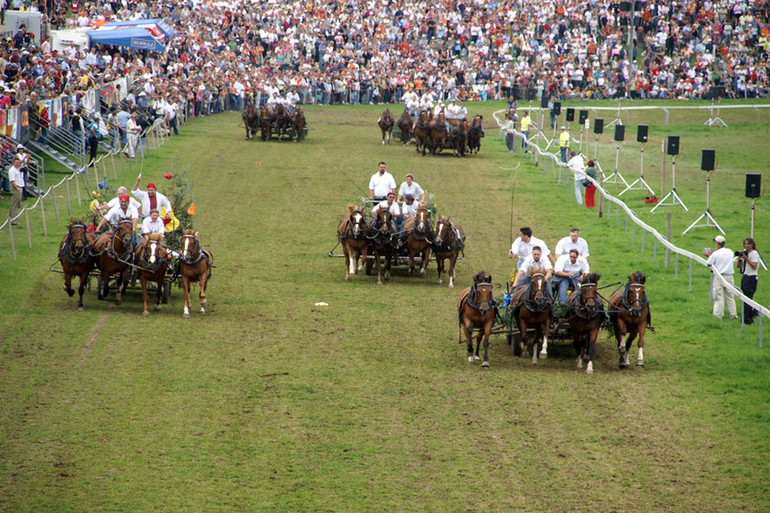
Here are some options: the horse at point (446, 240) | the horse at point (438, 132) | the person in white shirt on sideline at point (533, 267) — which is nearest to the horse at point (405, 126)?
the horse at point (438, 132)

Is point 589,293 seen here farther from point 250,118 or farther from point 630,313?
point 250,118

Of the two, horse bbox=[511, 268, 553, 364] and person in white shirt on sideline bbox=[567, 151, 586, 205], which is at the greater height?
Answer: person in white shirt on sideline bbox=[567, 151, 586, 205]

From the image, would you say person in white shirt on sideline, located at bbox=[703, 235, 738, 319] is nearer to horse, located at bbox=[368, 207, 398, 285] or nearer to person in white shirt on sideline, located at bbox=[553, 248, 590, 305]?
person in white shirt on sideline, located at bbox=[553, 248, 590, 305]

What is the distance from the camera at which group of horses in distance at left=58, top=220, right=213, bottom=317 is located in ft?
53.4

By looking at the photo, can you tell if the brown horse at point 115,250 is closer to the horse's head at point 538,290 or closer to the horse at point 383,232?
the horse at point 383,232

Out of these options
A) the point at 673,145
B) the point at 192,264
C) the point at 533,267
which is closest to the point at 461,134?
the point at 673,145

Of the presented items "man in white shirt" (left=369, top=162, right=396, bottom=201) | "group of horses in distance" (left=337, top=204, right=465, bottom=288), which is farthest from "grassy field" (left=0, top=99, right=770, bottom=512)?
"man in white shirt" (left=369, top=162, right=396, bottom=201)

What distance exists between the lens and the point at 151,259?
53.0 feet

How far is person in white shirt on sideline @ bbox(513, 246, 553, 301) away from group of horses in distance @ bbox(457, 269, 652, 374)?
28cm

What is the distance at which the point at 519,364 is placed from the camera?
47.4ft

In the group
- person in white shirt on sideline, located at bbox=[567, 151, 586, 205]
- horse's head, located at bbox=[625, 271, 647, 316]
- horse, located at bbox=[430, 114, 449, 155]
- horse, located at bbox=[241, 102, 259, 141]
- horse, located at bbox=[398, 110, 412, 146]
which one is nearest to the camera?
horse's head, located at bbox=[625, 271, 647, 316]

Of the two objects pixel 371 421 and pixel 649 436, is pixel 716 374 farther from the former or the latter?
pixel 371 421

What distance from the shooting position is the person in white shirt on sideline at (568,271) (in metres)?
14.6

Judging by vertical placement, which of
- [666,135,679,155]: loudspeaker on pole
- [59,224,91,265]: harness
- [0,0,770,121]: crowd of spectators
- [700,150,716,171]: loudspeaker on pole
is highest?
[0,0,770,121]: crowd of spectators
